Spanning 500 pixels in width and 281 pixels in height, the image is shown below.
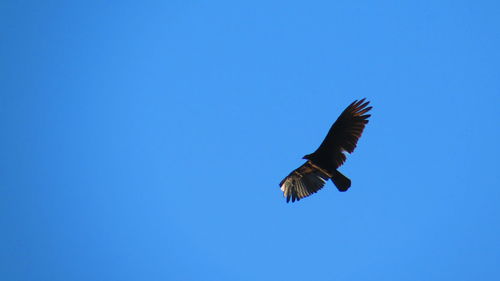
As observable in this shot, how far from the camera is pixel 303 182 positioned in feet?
50.3

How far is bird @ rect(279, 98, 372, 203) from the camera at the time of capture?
1391 centimetres

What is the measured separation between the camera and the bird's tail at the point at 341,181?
14.0 m

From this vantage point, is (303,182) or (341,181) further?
(303,182)

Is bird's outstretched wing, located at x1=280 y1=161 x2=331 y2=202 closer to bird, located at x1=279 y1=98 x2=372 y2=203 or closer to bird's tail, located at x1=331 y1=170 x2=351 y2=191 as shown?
bird, located at x1=279 y1=98 x2=372 y2=203

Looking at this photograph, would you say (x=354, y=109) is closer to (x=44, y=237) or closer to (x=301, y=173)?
(x=301, y=173)

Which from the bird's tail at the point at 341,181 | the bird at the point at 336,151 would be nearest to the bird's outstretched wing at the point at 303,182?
the bird at the point at 336,151

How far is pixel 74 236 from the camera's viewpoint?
16288cm

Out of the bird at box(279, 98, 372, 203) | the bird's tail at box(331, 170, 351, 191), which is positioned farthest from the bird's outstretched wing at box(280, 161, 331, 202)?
the bird's tail at box(331, 170, 351, 191)

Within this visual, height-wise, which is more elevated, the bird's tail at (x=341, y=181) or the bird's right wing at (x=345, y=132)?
Result: the bird's right wing at (x=345, y=132)

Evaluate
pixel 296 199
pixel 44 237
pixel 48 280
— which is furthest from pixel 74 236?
pixel 296 199

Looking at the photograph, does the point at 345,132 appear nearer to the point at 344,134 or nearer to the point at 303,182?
the point at 344,134

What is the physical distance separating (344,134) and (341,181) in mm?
1235

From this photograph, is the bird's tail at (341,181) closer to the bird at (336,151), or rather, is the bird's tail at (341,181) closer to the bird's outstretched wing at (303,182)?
the bird at (336,151)

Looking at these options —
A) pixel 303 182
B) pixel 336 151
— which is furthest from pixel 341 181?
pixel 303 182
